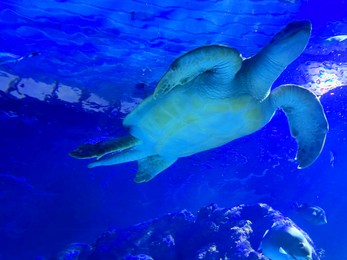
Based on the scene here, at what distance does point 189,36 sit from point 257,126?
3976 millimetres

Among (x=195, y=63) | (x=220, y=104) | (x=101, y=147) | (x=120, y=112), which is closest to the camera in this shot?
(x=195, y=63)

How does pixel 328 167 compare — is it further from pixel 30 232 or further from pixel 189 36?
pixel 30 232

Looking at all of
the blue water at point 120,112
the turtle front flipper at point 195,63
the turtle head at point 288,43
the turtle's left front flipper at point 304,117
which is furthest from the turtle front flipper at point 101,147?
the blue water at point 120,112

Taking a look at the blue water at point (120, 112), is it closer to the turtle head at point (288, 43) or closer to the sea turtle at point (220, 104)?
the sea turtle at point (220, 104)

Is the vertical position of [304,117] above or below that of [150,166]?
below

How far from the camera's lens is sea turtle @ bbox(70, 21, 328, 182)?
3326 millimetres

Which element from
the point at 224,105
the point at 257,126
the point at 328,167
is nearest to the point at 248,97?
the point at 224,105

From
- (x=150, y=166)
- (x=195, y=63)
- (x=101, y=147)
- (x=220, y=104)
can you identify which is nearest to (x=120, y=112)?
(x=150, y=166)

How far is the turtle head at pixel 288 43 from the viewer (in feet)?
10.8

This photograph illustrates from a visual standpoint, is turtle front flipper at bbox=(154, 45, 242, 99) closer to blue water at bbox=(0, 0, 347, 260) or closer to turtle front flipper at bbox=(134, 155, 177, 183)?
turtle front flipper at bbox=(134, 155, 177, 183)

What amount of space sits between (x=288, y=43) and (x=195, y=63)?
1076 millimetres

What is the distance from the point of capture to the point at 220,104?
4.04m

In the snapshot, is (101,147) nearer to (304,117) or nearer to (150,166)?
(150,166)

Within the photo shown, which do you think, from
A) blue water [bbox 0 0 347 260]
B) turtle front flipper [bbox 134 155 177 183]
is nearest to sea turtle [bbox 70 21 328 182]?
turtle front flipper [bbox 134 155 177 183]
